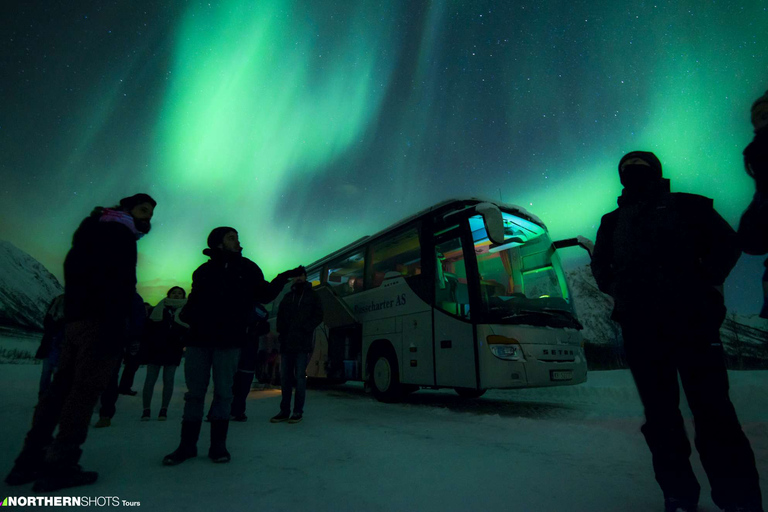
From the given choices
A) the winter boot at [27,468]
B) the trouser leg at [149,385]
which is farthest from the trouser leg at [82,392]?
the trouser leg at [149,385]

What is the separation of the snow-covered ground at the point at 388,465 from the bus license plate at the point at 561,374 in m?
0.61

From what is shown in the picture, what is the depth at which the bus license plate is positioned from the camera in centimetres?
597

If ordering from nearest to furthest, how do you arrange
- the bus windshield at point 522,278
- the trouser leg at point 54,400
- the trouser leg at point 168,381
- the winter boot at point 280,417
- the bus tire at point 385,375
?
the trouser leg at point 54,400 → the winter boot at point 280,417 → the trouser leg at point 168,381 → the bus windshield at point 522,278 → the bus tire at point 385,375

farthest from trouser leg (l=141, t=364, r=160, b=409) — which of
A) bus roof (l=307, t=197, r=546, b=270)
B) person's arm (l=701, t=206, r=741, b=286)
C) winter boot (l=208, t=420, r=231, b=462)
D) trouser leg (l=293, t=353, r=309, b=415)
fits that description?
person's arm (l=701, t=206, r=741, b=286)

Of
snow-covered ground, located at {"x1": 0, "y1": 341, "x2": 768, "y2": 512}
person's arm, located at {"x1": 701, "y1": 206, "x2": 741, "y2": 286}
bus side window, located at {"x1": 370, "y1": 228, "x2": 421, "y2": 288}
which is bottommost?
snow-covered ground, located at {"x1": 0, "y1": 341, "x2": 768, "y2": 512}

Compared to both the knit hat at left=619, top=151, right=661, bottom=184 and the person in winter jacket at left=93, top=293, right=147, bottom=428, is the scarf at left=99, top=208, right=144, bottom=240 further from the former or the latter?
the knit hat at left=619, top=151, right=661, bottom=184

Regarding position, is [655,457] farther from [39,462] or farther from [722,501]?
[39,462]

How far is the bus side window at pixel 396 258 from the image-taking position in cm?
790

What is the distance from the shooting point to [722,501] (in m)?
1.85

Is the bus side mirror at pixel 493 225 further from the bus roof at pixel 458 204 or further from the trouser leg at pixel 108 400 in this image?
the trouser leg at pixel 108 400

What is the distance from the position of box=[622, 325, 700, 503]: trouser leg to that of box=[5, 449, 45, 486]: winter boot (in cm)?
367

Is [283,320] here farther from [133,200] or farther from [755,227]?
[755,227]

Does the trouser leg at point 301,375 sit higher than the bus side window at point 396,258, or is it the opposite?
the bus side window at point 396,258

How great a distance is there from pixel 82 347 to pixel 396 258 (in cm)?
634
